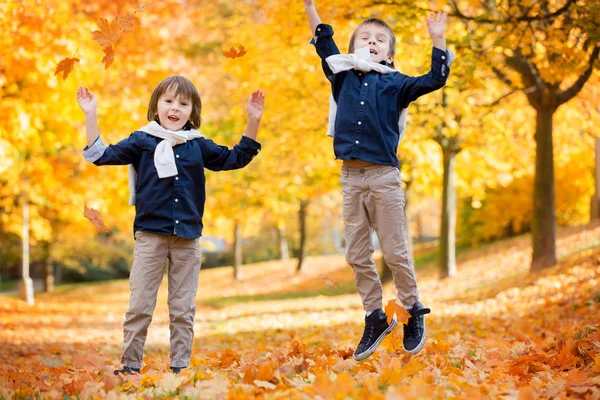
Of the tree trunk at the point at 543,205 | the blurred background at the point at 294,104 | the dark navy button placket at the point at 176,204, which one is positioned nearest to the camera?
the dark navy button placket at the point at 176,204

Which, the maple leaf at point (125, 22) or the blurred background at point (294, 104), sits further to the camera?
the blurred background at point (294, 104)

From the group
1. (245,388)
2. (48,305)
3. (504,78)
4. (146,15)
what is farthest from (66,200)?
(245,388)

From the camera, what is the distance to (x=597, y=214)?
15227 millimetres

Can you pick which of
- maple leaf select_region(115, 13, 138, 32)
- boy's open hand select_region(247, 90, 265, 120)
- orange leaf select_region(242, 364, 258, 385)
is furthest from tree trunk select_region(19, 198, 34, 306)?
orange leaf select_region(242, 364, 258, 385)

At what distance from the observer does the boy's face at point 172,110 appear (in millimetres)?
3865

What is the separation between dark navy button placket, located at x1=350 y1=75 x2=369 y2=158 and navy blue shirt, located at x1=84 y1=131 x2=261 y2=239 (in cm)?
70

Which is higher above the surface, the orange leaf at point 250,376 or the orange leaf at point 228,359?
the orange leaf at point 250,376

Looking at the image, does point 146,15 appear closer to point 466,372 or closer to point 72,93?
point 72,93

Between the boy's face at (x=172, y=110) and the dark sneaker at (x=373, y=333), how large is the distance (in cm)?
169

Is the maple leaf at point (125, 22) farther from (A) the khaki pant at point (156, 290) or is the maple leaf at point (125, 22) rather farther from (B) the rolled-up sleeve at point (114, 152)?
(A) the khaki pant at point (156, 290)

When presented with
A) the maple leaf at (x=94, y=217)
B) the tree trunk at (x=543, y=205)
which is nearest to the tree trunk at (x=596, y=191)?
the tree trunk at (x=543, y=205)

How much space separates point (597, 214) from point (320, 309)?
26.7 feet

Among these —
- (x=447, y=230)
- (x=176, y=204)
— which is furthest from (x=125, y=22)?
(x=447, y=230)

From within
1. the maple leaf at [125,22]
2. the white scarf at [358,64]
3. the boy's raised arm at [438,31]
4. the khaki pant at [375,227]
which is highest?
the maple leaf at [125,22]
